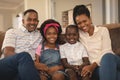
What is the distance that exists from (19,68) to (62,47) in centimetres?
61

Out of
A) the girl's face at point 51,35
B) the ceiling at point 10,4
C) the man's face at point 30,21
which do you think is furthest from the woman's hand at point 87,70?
the ceiling at point 10,4

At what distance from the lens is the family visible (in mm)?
1929

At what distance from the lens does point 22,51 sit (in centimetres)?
218

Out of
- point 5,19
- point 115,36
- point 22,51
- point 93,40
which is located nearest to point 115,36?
point 115,36

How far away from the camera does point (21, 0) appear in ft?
27.0

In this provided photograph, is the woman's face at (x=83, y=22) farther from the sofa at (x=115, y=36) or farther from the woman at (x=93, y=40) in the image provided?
the sofa at (x=115, y=36)

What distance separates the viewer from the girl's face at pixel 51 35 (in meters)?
2.20

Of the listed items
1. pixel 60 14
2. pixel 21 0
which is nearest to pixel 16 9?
pixel 21 0

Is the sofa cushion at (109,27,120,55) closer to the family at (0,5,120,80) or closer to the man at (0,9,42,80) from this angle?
the family at (0,5,120,80)

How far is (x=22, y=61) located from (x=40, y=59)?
44 cm

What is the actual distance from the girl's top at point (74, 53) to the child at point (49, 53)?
6 cm

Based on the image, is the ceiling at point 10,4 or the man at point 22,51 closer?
the man at point 22,51

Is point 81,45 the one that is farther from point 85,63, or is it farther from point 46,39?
point 46,39

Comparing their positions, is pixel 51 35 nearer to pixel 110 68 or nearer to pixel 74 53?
pixel 74 53
